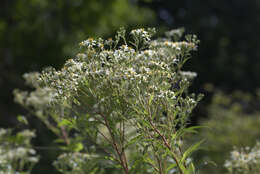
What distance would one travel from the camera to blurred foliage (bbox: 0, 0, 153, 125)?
11719 millimetres

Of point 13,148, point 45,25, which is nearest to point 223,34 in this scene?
point 45,25

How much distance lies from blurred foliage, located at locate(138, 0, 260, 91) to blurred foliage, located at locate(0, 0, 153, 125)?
5.54 m

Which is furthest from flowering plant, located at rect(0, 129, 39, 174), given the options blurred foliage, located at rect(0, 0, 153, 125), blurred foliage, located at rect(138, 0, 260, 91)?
blurred foliage, located at rect(138, 0, 260, 91)

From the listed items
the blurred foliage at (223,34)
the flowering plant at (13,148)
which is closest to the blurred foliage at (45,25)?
the blurred foliage at (223,34)

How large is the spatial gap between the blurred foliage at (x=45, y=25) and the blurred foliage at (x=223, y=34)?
5535mm

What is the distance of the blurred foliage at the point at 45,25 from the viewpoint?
11.7 m

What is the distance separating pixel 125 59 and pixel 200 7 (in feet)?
59.2

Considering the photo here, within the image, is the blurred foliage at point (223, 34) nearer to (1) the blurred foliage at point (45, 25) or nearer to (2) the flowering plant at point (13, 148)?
(1) the blurred foliage at point (45, 25)

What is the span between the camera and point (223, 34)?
1836cm

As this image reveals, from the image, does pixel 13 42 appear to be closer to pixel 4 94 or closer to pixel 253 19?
pixel 4 94

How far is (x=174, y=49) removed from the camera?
7.25 feet

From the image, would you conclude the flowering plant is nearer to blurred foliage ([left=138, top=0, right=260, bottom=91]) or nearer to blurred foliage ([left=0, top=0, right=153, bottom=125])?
blurred foliage ([left=0, top=0, right=153, bottom=125])

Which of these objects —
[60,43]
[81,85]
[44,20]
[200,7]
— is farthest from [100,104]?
[200,7]

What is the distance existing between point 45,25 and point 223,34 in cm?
989
